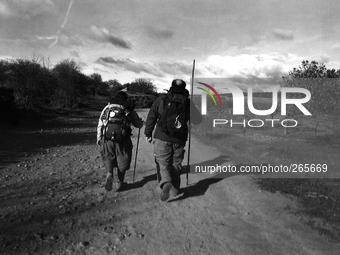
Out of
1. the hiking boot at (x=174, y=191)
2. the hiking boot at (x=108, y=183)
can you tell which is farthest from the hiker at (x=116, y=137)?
the hiking boot at (x=174, y=191)

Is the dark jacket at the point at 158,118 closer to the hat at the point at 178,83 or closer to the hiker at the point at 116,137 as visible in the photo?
the hat at the point at 178,83

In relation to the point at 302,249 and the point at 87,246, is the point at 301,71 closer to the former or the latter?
the point at 302,249

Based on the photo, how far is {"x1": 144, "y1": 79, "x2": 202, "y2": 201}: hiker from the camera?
4715 millimetres

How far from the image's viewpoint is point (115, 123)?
518cm

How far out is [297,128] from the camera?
19516 millimetres

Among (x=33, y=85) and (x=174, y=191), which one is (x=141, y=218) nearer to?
(x=174, y=191)

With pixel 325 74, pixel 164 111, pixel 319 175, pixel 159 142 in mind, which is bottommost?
pixel 319 175

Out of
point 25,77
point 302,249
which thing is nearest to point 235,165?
point 302,249

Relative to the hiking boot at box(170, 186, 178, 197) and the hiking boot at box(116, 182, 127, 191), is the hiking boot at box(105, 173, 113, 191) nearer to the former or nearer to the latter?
the hiking boot at box(116, 182, 127, 191)

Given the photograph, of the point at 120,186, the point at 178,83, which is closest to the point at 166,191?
the point at 120,186

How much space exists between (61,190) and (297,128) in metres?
19.6

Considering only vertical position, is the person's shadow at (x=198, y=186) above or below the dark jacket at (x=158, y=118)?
below

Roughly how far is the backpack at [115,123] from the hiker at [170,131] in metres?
0.60

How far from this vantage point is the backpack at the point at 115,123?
5135 millimetres
